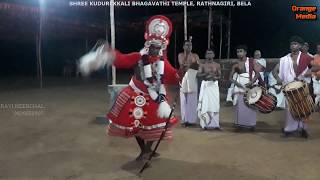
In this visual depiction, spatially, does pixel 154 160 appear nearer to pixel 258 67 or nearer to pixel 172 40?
pixel 258 67

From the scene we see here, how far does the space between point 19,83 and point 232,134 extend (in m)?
11.5

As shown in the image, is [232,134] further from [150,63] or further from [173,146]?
[150,63]

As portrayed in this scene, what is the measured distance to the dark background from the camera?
17.2 m

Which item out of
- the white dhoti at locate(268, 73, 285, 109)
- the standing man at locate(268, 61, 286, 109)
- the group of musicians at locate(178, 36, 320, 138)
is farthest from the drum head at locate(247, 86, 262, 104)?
the white dhoti at locate(268, 73, 285, 109)

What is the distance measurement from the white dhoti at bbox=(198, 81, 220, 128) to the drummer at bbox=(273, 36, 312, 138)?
1.19 metres

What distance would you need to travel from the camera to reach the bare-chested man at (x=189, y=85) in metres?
8.34

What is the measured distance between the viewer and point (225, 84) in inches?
529

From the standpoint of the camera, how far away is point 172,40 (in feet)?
68.7

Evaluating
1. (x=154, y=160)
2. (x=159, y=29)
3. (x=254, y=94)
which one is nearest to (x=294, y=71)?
(x=254, y=94)

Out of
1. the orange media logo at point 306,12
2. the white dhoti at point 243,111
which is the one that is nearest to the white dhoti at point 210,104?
the white dhoti at point 243,111

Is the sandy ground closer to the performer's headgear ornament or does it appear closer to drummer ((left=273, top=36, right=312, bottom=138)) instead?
drummer ((left=273, top=36, right=312, bottom=138))

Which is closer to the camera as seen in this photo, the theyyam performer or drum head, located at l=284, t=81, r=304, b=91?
the theyyam performer

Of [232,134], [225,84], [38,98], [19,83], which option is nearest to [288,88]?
[232,134]

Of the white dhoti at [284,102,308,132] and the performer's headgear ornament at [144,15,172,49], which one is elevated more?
the performer's headgear ornament at [144,15,172,49]
